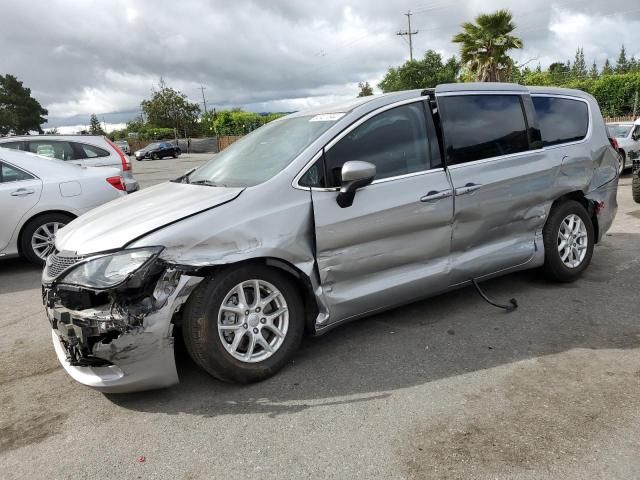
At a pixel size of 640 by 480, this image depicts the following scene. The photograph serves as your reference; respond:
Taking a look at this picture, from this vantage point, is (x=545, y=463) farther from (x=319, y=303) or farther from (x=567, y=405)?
(x=319, y=303)

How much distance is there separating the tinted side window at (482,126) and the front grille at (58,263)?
2.70 m

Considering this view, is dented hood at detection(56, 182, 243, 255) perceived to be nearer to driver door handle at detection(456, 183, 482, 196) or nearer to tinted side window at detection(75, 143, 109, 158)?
driver door handle at detection(456, 183, 482, 196)

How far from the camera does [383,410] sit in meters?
2.96

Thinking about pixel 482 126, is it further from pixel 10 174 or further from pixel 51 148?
pixel 51 148

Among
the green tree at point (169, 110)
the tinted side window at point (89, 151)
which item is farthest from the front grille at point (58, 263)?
the green tree at point (169, 110)

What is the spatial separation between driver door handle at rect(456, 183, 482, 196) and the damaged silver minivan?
18 mm

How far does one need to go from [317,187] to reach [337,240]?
14.7 inches

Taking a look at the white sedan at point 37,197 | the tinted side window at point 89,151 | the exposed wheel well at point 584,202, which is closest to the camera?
the exposed wheel well at point 584,202

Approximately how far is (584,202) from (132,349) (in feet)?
13.8

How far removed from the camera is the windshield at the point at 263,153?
3637mm

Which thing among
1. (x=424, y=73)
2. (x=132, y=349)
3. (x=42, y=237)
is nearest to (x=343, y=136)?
(x=132, y=349)

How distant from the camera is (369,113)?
12.4 feet

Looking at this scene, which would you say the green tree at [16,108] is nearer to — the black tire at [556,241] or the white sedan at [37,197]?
the white sedan at [37,197]

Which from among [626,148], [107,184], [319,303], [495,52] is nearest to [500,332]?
[319,303]
